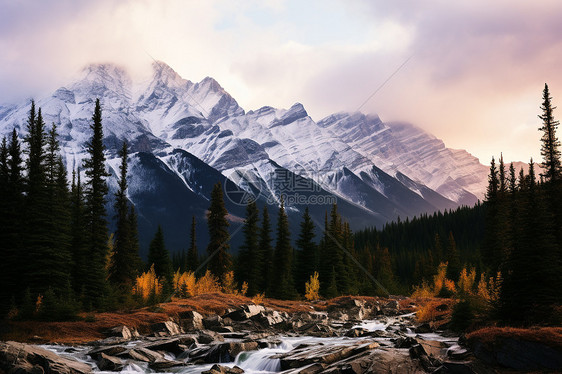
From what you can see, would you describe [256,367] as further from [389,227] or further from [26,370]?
[389,227]

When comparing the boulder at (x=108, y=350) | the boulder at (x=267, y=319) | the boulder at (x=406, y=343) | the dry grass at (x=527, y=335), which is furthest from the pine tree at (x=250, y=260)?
the dry grass at (x=527, y=335)

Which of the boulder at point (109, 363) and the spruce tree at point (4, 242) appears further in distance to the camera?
the spruce tree at point (4, 242)

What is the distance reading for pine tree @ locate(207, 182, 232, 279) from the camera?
5666cm

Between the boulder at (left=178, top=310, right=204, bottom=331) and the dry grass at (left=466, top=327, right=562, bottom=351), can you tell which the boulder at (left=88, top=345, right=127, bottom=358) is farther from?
the dry grass at (left=466, top=327, right=562, bottom=351)

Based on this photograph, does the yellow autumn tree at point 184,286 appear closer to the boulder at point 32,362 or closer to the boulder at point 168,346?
the boulder at point 168,346

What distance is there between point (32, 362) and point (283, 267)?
47.8 meters

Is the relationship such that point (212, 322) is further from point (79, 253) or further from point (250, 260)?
point (250, 260)

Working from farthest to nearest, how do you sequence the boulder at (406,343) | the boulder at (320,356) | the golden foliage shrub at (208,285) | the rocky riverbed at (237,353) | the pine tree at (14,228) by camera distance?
the golden foliage shrub at (208,285) → the pine tree at (14,228) → the boulder at (406,343) → the boulder at (320,356) → the rocky riverbed at (237,353)

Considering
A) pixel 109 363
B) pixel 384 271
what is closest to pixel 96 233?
pixel 109 363

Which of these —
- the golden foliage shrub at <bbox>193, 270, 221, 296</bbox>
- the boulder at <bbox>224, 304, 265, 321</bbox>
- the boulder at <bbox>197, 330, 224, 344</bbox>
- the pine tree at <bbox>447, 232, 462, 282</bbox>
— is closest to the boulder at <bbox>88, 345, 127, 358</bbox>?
the boulder at <bbox>197, 330, 224, 344</bbox>

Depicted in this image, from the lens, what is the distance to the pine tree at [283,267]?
58.5 meters

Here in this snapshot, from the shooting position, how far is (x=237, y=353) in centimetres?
2283

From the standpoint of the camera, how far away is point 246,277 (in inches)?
2437

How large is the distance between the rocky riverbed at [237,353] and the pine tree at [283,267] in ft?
82.6
